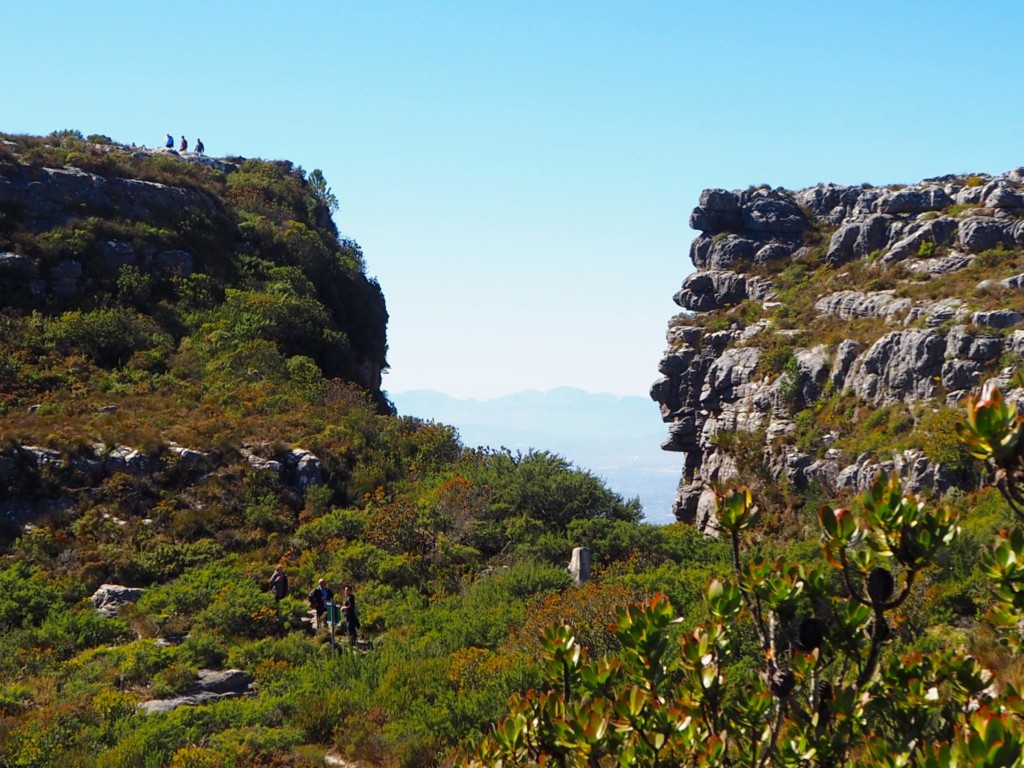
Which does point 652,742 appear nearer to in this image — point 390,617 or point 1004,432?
point 1004,432

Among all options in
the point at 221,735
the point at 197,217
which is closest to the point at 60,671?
the point at 221,735

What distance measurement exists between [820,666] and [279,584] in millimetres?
13600

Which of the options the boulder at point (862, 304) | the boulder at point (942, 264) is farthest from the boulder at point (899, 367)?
the boulder at point (942, 264)

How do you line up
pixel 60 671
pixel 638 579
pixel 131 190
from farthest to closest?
pixel 131 190
pixel 638 579
pixel 60 671

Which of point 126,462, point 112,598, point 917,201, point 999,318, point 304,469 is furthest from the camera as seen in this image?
point 917,201

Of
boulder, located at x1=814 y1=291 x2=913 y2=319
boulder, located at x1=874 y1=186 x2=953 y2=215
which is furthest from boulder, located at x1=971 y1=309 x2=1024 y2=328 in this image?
boulder, located at x1=874 y1=186 x2=953 y2=215

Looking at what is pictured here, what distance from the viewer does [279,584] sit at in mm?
16438

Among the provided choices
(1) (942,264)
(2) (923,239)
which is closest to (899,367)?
(1) (942,264)

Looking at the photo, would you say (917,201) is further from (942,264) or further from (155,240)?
(155,240)

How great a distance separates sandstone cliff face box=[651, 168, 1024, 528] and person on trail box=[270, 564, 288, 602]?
14.3 m

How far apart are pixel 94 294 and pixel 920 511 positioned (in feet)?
101

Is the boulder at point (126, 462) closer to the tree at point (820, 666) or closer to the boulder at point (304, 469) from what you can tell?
the boulder at point (304, 469)

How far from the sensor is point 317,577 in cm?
1781

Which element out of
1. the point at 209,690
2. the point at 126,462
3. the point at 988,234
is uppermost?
the point at 988,234
